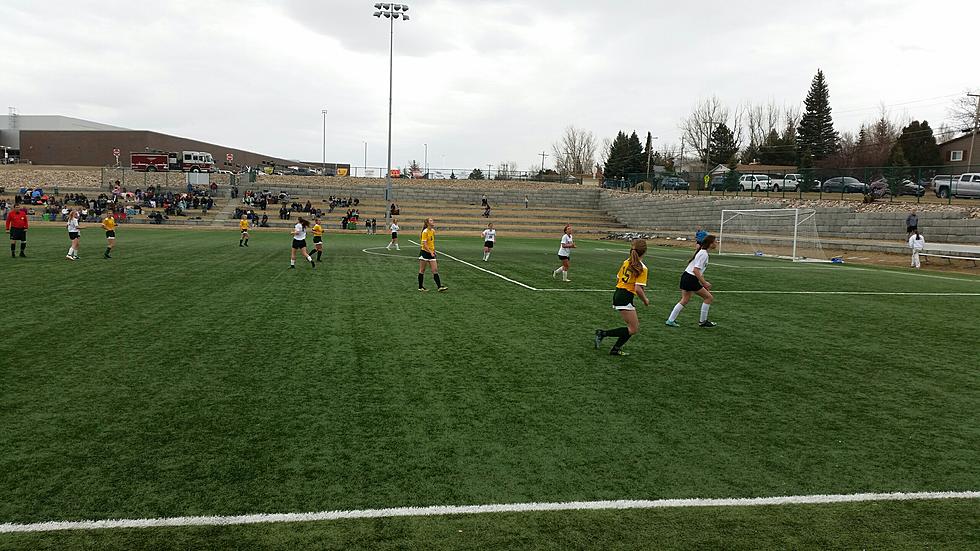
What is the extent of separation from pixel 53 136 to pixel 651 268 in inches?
3477

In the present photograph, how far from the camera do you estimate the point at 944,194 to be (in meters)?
31.8

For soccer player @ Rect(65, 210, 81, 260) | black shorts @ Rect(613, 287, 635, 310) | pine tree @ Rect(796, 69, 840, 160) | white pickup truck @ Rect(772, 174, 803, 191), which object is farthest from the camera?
pine tree @ Rect(796, 69, 840, 160)

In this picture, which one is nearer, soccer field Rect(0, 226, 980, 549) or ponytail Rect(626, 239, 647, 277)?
soccer field Rect(0, 226, 980, 549)

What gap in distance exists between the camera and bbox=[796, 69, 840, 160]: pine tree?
294 ft

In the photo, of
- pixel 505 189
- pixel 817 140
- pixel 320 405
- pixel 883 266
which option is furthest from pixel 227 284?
pixel 817 140

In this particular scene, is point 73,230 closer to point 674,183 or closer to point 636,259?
point 636,259

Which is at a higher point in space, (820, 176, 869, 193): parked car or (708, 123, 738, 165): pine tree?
(708, 123, 738, 165): pine tree

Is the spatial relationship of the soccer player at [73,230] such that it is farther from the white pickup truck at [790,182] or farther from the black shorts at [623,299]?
the white pickup truck at [790,182]

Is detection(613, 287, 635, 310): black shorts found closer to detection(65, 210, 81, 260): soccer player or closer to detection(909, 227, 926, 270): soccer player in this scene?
detection(65, 210, 81, 260): soccer player

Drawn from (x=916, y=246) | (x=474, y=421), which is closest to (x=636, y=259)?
(x=474, y=421)

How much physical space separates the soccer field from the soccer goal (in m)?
20.0


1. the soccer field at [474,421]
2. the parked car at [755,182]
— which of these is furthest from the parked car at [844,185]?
the soccer field at [474,421]

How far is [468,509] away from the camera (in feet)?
Answer: 14.1

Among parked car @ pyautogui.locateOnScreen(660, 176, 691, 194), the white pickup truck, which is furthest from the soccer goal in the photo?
parked car @ pyautogui.locateOnScreen(660, 176, 691, 194)
